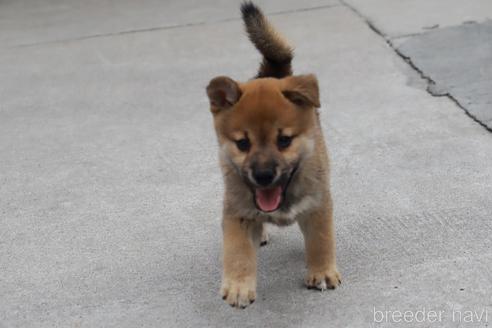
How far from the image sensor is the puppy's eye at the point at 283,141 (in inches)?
126

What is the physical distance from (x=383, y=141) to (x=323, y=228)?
164cm

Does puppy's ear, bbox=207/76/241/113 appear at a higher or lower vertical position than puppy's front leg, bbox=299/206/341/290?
higher

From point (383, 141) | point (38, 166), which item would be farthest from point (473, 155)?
point (38, 166)

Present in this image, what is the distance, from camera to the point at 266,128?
3.16 metres

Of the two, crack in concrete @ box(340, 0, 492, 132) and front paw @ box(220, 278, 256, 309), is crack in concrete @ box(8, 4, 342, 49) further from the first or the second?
front paw @ box(220, 278, 256, 309)

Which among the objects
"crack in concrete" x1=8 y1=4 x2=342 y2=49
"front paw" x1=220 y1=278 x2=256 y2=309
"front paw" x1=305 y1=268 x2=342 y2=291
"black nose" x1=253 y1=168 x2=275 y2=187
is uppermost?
"black nose" x1=253 y1=168 x2=275 y2=187

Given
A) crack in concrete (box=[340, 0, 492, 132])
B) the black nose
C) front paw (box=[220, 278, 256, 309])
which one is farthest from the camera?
crack in concrete (box=[340, 0, 492, 132])

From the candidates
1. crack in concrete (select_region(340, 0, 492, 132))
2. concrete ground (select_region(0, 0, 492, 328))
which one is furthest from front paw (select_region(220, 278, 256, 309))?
crack in concrete (select_region(340, 0, 492, 132))

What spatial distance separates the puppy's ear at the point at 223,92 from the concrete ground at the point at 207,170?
82cm

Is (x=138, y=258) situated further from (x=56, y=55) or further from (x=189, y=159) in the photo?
(x=56, y=55)

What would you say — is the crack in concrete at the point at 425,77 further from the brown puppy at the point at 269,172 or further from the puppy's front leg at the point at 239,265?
the puppy's front leg at the point at 239,265

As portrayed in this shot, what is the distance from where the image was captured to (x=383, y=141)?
498 cm

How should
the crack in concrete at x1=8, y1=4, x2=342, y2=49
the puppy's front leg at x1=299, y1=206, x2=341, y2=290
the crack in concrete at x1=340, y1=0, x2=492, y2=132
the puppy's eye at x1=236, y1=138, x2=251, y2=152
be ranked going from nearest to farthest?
1. the puppy's eye at x1=236, y1=138, x2=251, y2=152
2. the puppy's front leg at x1=299, y1=206, x2=341, y2=290
3. the crack in concrete at x1=340, y1=0, x2=492, y2=132
4. the crack in concrete at x1=8, y1=4, x2=342, y2=49

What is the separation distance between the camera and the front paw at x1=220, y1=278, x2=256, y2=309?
330 centimetres
